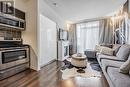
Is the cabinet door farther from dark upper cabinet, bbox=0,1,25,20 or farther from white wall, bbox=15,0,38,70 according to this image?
dark upper cabinet, bbox=0,1,25,20

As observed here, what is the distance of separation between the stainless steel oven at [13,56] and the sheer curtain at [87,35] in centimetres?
481

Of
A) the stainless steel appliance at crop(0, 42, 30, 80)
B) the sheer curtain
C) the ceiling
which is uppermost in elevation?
the ceiling

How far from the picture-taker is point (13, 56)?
2.90 metres

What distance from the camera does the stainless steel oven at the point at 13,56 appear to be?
8.52 feet

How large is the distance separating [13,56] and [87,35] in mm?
5425

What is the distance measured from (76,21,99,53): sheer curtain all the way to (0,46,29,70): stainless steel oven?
4812mm

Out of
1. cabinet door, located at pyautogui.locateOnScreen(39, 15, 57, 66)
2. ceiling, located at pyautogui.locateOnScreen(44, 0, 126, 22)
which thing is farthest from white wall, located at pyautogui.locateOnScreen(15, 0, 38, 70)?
ceiling, located at pyautogui.locateOnScreen(44, 0, 126, 22)

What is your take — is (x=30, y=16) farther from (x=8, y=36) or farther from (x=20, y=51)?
(x=20, y=51)

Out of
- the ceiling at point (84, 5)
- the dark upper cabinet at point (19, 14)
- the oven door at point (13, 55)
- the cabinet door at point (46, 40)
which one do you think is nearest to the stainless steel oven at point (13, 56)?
the oven door at point (13, 55)

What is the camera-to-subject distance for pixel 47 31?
429cm

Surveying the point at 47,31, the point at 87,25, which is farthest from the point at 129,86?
the point at 87,25

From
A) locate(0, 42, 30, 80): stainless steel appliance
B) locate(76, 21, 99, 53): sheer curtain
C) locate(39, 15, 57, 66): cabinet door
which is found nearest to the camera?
locate(0, 42, 30, 80): stainless steel appliance

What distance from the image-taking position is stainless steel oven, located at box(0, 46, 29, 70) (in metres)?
2.60

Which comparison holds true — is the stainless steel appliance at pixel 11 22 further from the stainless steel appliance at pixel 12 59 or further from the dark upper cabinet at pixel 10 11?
the stainless steel appliance at pixel 12 59
